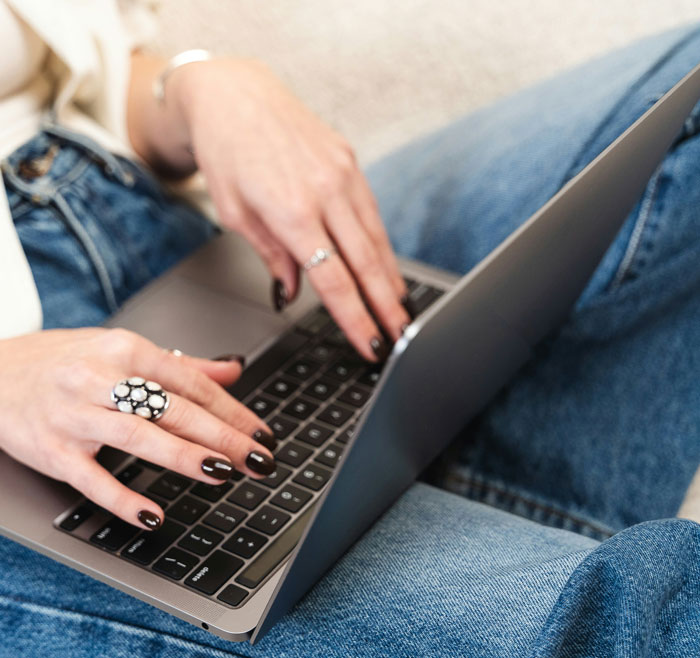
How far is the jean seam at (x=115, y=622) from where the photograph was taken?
452 mm

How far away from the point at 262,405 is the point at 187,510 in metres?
0.11

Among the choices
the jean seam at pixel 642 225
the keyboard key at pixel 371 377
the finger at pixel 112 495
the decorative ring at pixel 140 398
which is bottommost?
the jean seam at pixel 642 225

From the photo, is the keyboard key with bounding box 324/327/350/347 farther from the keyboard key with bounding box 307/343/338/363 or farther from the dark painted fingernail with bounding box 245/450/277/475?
the dark painted fingernail with bounding box 245/450/277/475

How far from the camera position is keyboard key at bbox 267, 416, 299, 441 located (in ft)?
1.84

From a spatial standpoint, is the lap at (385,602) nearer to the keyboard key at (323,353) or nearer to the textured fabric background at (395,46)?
the keyboard key at (323,353)

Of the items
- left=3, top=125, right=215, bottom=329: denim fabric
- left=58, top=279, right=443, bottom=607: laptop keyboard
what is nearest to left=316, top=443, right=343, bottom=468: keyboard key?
left=58, top=279, right=443, bottom=607: laptop keyboard

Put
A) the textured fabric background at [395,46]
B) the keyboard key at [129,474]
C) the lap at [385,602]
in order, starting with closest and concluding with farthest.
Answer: the lap at [385,602] → the keyboard key at [129,474] → the textured fabric background at [395,46]

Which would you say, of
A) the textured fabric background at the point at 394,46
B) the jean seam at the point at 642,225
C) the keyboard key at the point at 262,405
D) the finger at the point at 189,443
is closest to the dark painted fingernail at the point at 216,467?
the finger at the point at 189,443

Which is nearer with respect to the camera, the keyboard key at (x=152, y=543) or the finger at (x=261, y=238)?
the keyboard key at (x=152, y=543)

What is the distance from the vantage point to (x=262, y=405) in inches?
23.1

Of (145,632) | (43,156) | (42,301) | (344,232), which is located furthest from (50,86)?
(145,632)

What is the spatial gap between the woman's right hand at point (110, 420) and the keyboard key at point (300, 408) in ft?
0.20

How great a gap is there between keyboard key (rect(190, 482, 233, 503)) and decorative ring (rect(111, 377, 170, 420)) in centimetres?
6

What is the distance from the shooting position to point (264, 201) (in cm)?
61
